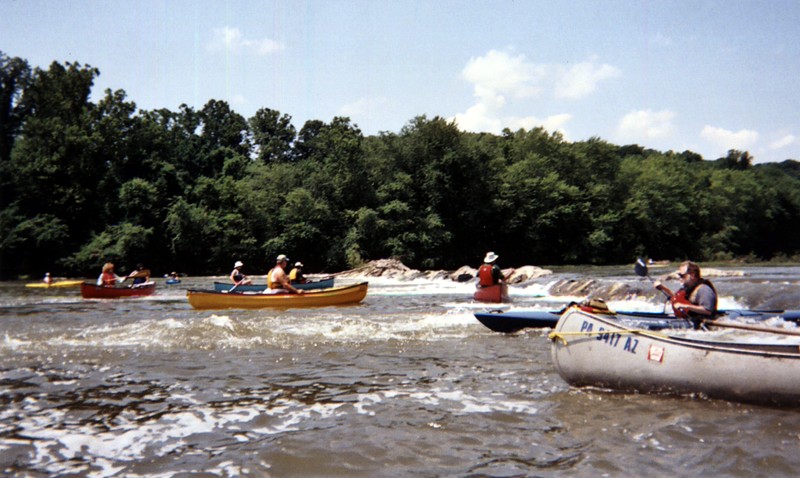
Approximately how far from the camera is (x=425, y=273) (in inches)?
1538

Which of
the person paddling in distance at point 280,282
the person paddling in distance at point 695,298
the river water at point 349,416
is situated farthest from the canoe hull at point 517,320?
the person paddling in distance at point 280,282

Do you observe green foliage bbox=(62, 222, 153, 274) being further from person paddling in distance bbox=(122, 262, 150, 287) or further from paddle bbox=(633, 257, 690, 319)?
paddle bbox=(633, 257, 690, 319)

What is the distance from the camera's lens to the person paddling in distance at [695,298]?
8.67m

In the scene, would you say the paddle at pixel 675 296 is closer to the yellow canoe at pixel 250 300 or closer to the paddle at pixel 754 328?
the paddle at pixel 754 328

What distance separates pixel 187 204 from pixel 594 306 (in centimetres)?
4624

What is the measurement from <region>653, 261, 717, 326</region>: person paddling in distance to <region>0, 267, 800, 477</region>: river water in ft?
6.45

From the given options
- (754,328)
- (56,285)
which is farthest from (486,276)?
(56,285)

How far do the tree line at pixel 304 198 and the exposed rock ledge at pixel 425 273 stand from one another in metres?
4.56

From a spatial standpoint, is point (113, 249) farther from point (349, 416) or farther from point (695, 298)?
point (695, 298)

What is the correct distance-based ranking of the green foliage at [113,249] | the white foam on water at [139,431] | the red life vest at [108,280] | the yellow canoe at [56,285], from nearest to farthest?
1. the white foam on water at [139,431]
2. the red life vest at [108,280]
3. the yellow canoe at [56,285]
4. the green foliage at [113,249]

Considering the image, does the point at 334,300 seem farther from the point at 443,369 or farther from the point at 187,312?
the point at 443,369

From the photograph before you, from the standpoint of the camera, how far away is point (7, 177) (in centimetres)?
4909

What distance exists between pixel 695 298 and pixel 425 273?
30377 mm

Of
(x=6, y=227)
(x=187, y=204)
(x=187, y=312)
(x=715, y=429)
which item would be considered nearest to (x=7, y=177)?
(x=6, y=227)
